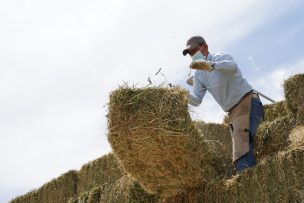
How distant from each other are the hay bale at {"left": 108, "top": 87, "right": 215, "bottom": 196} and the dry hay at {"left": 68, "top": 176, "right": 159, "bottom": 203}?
874 mm

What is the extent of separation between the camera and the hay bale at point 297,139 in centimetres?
581

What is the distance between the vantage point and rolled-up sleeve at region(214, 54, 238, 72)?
6.46 meters

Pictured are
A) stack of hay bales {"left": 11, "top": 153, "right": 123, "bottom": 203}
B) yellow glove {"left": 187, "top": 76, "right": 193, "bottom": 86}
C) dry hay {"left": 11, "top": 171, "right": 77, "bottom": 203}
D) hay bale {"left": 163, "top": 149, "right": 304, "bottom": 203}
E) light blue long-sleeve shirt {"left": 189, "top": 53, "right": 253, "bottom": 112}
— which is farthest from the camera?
dry hay {"left": 11, "top": 171, "right": 77, "bottom": 203}

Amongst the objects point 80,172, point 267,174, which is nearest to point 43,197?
point 80,172

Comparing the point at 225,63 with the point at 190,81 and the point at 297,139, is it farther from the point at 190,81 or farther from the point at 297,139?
the point at 297,139

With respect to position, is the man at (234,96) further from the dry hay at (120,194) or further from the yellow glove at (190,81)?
the dry hay at (120,194)

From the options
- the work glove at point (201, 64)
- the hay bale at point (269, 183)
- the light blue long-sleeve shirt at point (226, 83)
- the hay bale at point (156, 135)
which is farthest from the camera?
the light blue long-sleeve shirt at point (226, 83)

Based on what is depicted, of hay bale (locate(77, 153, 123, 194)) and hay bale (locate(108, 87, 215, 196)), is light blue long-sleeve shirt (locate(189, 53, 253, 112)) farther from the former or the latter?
hay bale (locate(77, 153, 123, 194))

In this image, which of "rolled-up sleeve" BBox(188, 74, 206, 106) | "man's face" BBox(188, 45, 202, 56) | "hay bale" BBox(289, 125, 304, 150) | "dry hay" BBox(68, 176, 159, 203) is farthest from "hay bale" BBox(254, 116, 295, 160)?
"dry hay" BBox(68, 176, 159, 203)

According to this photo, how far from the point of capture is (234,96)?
6.77 metres

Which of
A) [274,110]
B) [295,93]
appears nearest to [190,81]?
[295,93]

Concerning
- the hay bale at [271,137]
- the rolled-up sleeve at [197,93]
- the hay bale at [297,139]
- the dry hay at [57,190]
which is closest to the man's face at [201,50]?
the rolled-up sleeve at [197,93]

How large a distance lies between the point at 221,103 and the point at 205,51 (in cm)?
59

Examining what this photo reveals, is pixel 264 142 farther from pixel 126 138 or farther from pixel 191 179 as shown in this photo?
pixel 126 138
